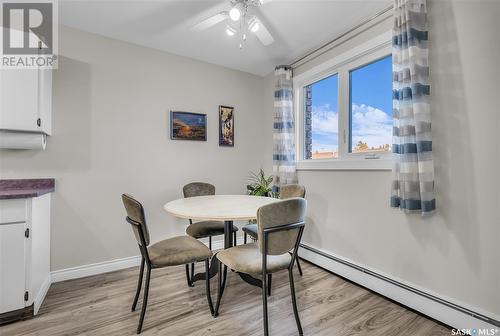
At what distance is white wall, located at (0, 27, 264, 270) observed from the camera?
226 centimetres

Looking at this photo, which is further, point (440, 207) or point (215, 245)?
point (215, 245)

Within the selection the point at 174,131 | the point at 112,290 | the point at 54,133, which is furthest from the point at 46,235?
the point at 174,131

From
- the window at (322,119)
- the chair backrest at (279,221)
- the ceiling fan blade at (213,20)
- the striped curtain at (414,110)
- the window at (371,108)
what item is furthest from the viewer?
the window at (322,119)

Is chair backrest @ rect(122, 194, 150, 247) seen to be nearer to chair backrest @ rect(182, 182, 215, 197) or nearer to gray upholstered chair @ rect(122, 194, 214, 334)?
gray upholstered chair @ rect(122, 194, 214, 334)

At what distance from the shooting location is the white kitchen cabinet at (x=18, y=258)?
A: 158cm

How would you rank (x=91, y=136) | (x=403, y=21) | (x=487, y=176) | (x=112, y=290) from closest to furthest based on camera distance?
(x=487, y=176) → (x=403, y=21) → (x=112, y=290) → (x=91, y=136)

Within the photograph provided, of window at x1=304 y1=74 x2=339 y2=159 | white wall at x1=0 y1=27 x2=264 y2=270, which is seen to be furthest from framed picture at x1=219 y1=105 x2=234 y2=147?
window at x1=304 y1=74 x2=339 y2=159

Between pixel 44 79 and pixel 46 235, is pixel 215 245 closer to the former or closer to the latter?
pixel 46 235

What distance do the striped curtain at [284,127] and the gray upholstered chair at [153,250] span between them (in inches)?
61.1

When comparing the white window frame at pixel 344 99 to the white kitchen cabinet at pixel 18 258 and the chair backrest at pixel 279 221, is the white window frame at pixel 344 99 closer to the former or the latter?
the chair backrest at pixel 279 221

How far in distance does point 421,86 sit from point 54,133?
3184 mm

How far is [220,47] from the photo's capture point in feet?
8.98

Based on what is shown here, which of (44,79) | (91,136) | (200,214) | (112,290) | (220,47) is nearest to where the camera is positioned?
(200,214)

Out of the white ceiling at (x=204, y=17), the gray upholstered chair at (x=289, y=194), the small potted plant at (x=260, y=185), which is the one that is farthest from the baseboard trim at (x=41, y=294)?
the white ceiling at (x=204, y=17)
